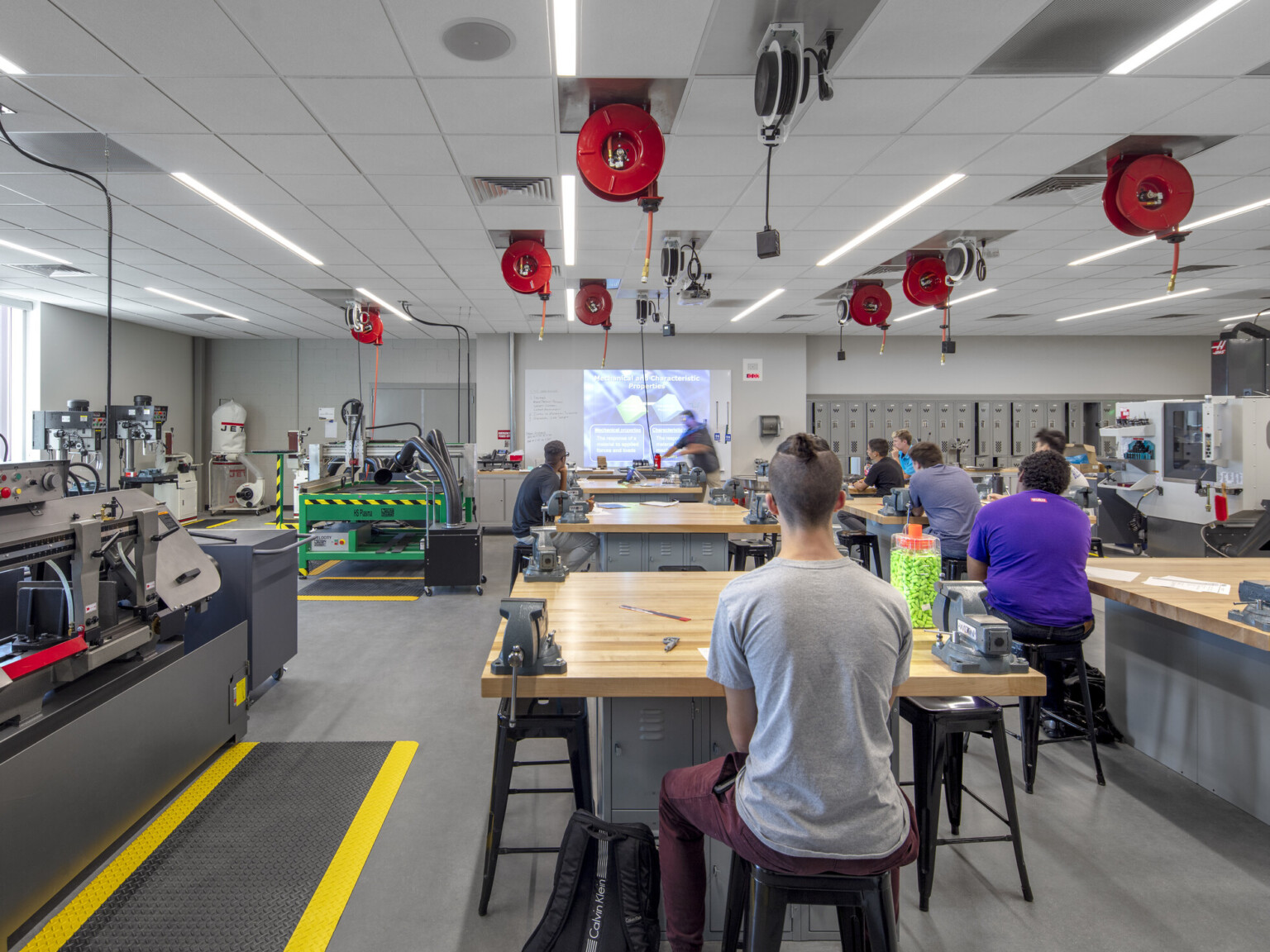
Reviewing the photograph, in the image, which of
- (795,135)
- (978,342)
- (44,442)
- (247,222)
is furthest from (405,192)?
(978,342)

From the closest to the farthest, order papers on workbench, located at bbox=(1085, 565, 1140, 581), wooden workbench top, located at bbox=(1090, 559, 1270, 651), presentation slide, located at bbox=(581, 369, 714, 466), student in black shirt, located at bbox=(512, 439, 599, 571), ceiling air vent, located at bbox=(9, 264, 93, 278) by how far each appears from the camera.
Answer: wooden workbench top, located at bbox=(1090, 559, 1270, 651) < papers on workbench, located at bbox=(1085, 565, 1140, 581) < student in black shirt, located at bbox=(512, 439, 599, 571) < ceiling air vent, located at bbox=(9, 264, 93, 278) < presentation slide, located at bbox=(581, 369, 714, 466)

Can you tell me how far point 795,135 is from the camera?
3.49 meters

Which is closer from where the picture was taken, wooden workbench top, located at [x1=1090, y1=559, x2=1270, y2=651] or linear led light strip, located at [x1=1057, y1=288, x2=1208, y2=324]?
wooden workbench top, located at [x1=1090, y1=559, x2=1270, y2=651]

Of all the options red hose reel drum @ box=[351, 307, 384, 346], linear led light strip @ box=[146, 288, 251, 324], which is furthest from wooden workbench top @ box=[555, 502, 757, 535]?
linear led light strip @ box=[146, 288, 251, 324]

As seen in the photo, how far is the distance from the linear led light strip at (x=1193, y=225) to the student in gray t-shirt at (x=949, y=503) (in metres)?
2.14

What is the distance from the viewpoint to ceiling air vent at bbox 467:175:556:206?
4152 mm

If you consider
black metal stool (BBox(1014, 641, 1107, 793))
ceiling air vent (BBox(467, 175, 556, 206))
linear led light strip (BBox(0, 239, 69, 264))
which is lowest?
black metal stool (BBox(1014, 641, 1107, 793))

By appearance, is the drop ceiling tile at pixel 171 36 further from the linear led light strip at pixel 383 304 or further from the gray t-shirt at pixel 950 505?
the linear led light strip at pixel 383 304

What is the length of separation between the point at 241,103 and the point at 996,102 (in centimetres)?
371

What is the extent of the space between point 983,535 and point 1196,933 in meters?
1.51

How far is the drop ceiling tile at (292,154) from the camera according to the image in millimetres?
3535

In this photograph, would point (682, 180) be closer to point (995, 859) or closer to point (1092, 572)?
point (1092, 572)

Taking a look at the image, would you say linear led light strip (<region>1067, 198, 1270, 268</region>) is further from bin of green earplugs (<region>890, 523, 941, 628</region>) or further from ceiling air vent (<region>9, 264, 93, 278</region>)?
ceiling air vent (<region>9, 264, 93, 278</region>)

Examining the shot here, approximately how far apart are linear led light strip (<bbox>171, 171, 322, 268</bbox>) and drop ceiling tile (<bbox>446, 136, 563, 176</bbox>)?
71.4 inches
